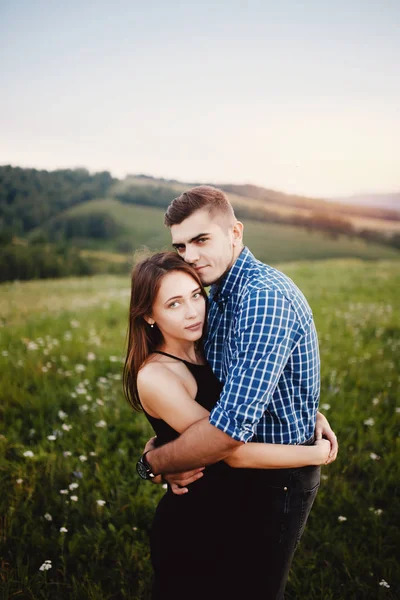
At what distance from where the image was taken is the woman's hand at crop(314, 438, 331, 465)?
2.12m

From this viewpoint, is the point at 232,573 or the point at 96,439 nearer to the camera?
the point at 232,573

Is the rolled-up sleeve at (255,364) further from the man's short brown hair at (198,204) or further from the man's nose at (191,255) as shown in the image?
the man's short brown hair at (198,204)

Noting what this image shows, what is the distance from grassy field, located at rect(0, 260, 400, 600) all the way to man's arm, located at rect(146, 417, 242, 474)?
1406mm

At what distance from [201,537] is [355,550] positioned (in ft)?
5.22

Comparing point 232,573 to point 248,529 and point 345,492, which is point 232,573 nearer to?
point 248,529

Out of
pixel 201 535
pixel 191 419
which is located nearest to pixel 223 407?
pixel 191 419

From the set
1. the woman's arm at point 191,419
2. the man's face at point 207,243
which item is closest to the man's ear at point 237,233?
the man's face at point 207,243

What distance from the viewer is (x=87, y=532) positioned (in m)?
3.30

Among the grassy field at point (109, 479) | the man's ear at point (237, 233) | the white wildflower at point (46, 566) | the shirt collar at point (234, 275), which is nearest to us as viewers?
the shirt collar at point (234, 275)

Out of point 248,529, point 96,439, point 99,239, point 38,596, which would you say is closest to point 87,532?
point 38,596

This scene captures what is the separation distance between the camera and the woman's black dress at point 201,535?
224 cm

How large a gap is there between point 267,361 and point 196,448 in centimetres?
53

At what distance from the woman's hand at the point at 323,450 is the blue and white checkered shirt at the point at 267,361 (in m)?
0.09

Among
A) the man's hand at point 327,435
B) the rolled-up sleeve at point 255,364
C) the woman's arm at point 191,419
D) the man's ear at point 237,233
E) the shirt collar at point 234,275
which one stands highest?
the man's ear at point 237,233
